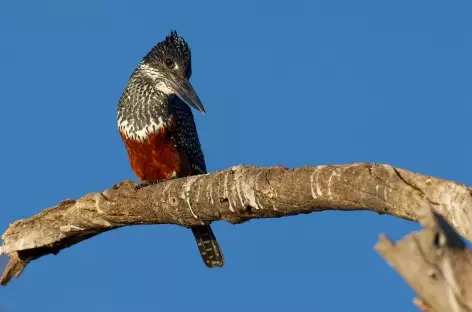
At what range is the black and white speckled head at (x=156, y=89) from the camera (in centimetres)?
763

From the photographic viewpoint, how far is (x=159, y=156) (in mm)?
7566

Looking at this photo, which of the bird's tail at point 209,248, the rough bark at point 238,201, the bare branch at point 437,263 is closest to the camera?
the bare branch at point 437,263

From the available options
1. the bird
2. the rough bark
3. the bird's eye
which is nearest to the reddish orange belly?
the bird

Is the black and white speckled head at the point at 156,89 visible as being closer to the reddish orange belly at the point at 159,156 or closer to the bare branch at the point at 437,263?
the reddish orange belly at the point at 159,156

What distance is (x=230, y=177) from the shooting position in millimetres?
5363

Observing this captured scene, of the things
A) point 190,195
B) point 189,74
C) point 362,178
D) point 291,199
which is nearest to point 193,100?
point 189,74

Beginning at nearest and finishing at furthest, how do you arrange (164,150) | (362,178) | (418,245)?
1. (418,245)
2. (362,178)
3. (164,150)

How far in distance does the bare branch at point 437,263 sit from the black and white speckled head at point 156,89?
4545 millimetres

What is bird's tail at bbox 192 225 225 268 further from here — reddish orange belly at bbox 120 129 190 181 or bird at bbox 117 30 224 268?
reddish orange belly at bbox 120 129 190 181

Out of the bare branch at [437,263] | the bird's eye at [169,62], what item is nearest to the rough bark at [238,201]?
the bare branch at [437,263]

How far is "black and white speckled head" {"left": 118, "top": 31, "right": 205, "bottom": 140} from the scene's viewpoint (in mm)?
7629

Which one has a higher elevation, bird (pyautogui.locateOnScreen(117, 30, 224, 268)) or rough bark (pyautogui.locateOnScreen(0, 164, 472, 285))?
bird (pyautogui.locateOnScreen(117, 30, 224, 268))

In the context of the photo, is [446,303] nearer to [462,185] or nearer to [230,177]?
[462,185]

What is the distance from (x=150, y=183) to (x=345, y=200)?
228 centimetres
